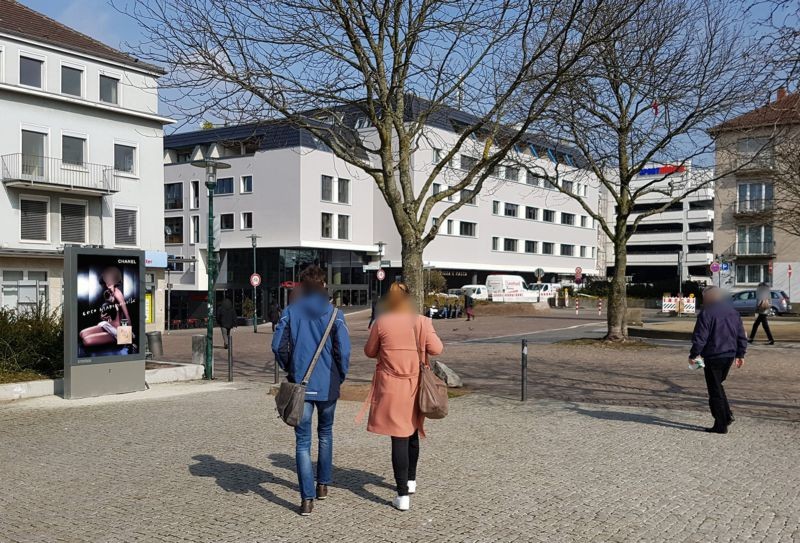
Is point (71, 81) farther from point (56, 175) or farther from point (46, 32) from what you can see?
point (56, 175)

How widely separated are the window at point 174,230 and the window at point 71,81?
2599cm

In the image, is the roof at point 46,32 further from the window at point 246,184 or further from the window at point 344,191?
the window at point 344,191

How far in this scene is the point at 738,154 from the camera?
63.8 ft

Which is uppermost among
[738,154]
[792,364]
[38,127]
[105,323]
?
[38,127]

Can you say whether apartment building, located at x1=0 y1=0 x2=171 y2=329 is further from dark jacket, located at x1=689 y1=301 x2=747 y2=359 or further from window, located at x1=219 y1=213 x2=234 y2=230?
dark jacket, located at x1=689 y1=301 x2=747 y2=359

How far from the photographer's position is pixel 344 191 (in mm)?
59250

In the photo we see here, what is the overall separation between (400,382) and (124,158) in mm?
35970

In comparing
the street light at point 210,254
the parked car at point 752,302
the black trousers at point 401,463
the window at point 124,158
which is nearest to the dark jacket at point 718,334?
the black trousers at point 401,463

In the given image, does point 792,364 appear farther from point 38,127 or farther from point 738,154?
point 38,127

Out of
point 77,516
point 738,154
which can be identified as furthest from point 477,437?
point 738,154

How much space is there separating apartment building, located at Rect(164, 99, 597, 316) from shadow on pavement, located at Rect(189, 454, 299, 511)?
41.9 m

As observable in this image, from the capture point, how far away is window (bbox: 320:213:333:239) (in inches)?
2263

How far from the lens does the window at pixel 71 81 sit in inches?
1404

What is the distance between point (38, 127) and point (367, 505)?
33609 mm
